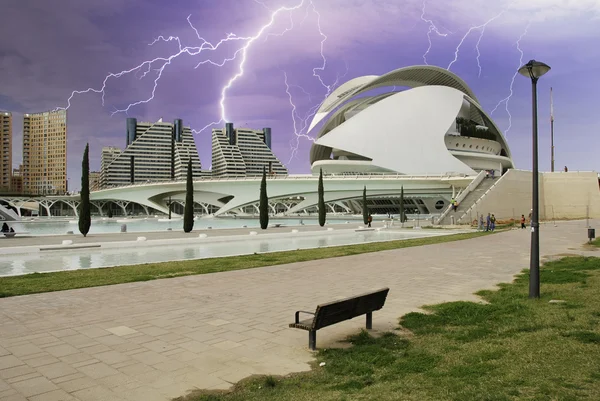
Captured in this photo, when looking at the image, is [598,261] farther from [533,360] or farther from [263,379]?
[263,379]

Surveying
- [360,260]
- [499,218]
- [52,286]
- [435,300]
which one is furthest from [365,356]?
[499,218]

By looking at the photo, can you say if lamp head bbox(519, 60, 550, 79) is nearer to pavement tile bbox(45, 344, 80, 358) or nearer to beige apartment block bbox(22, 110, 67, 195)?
pavement tile bbox(45, 344, 80, 358)

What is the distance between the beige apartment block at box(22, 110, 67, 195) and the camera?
107 metres

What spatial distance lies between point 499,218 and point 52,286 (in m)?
37.7

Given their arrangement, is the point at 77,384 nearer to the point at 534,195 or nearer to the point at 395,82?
the point at 534,195

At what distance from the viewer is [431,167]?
183ft

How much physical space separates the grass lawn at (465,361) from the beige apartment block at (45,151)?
116 meters

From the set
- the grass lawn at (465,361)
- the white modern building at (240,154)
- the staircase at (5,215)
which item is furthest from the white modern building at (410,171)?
the white modern building at (240,154)

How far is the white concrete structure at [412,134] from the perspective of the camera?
56250mm

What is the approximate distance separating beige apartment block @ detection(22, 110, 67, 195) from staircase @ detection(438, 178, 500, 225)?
96592 millimetres

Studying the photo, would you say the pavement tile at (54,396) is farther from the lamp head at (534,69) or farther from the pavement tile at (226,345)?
the lamp head at (534,69)

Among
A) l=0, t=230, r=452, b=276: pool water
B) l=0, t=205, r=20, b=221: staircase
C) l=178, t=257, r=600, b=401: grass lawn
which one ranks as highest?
l=0, t=205, r=20, b=221: staircase

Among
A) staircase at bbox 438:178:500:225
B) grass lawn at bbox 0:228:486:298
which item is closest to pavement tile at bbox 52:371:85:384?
grass lawn at bbox 0:228:486:298

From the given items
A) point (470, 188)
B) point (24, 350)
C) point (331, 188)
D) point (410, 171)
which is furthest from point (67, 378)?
point (410, 171)
